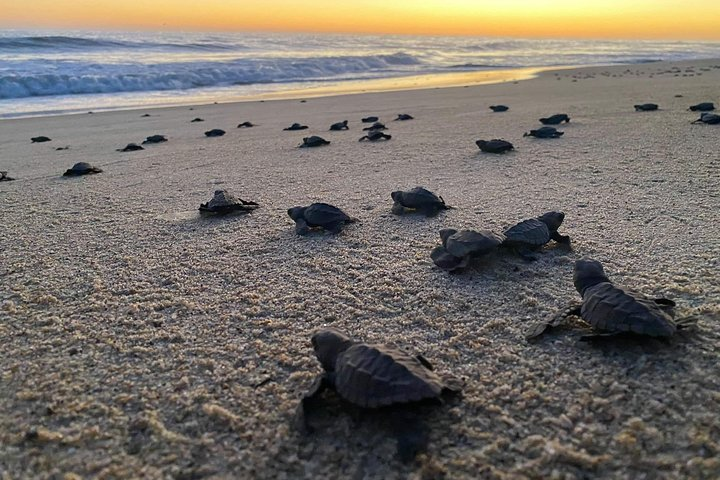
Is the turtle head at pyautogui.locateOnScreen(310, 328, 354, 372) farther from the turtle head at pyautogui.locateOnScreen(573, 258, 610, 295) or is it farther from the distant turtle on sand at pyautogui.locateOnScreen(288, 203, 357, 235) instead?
the distant turtle on sand at pyautogui.locateOnScreen(288, 203, 357, 235)

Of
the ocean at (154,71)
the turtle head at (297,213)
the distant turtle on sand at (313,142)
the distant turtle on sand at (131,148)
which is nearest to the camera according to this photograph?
the turtle head at (297,213)

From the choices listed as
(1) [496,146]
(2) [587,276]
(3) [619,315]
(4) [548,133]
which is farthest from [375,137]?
(3) [619,315]

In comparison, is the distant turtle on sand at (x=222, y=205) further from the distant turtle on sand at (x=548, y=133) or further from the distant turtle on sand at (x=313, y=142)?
the distant turtle on sand at (x=548, y=133)

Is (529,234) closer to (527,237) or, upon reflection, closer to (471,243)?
(527,237)

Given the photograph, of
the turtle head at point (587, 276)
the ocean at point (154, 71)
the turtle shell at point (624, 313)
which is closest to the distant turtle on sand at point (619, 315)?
the turtle shell at point (624, 313)

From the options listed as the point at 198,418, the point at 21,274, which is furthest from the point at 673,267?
the point at 21,274

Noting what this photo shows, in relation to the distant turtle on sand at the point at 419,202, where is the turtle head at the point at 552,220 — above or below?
above
